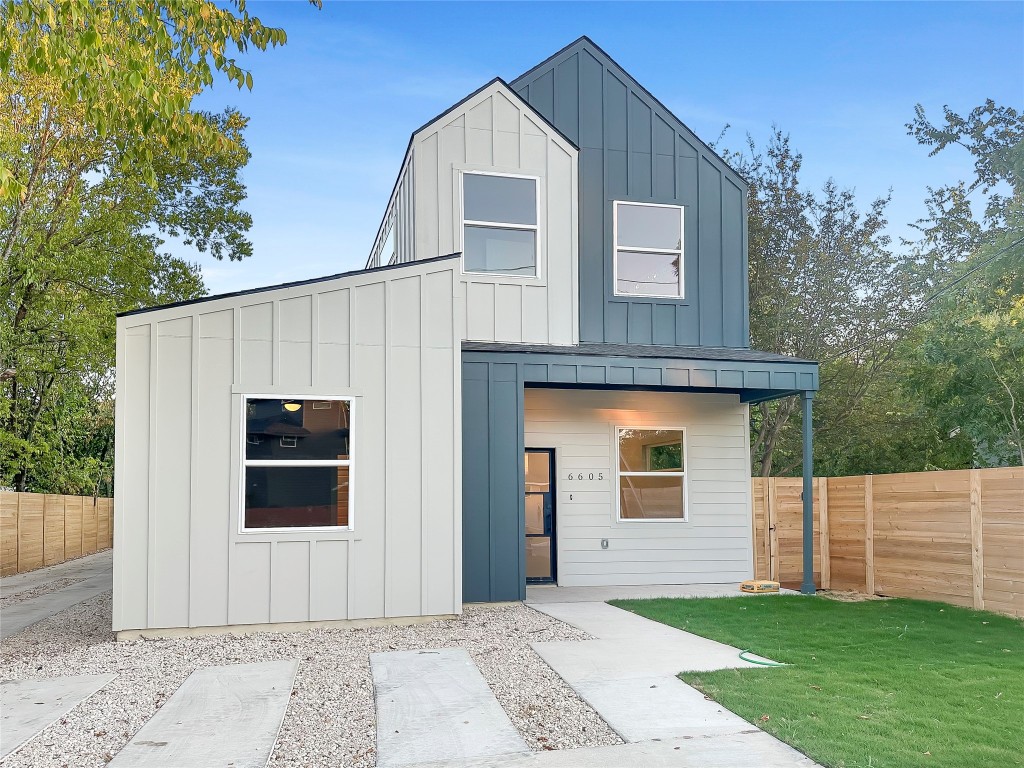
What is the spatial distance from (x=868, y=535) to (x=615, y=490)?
334cm

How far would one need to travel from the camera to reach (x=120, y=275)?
18.7 m

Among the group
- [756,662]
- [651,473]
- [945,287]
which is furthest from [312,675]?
[945,287]

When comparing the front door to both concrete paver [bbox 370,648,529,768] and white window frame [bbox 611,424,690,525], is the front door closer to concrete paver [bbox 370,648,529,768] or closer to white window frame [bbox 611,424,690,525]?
white window frame [bbox 611,424,690,525]

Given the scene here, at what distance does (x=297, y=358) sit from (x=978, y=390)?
1222 centimetres

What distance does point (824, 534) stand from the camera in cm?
1169

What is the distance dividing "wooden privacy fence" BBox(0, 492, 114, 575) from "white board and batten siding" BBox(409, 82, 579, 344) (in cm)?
1069

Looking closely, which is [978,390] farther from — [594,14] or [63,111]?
[63,111]

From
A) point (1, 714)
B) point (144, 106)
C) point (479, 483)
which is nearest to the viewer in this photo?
point (1, 714)

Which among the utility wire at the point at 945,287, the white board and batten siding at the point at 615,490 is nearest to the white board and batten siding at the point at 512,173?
the white board and batten siding at the point at 615,490

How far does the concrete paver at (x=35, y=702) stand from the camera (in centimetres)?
479

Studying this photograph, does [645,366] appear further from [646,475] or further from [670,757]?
[670,757]

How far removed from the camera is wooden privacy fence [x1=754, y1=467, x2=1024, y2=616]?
8.91 metres

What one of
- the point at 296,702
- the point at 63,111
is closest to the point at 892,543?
the point at 296,702

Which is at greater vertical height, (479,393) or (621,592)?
(479,393)
